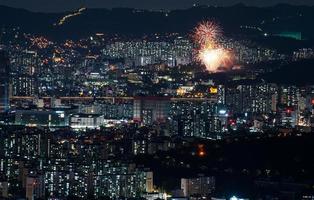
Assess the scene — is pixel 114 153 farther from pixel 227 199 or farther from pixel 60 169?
pixel 227 199

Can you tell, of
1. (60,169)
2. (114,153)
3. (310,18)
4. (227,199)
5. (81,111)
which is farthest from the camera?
(310,18)

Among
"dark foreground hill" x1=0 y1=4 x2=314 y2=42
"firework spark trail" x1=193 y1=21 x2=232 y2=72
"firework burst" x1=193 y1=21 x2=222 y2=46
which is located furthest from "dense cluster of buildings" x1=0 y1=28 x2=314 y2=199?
"dark foreground hill" x1=0 y1=4 x2=314 y2=42

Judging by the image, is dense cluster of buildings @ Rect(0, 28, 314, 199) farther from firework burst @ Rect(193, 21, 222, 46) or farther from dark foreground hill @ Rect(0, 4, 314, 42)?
dark foreground hill @ Rect(0, 4, 314, 42)

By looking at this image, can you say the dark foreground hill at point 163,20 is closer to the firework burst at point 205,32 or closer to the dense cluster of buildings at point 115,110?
the firework burst at point 205,32

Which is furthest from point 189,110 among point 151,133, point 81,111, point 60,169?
point 60,169

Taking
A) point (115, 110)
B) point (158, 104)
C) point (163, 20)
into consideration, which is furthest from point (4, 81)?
point (163, 20)
